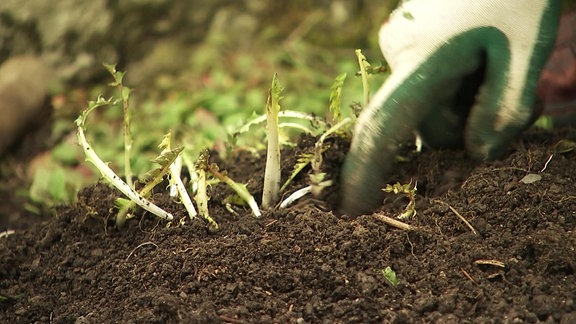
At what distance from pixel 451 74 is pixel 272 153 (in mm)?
461

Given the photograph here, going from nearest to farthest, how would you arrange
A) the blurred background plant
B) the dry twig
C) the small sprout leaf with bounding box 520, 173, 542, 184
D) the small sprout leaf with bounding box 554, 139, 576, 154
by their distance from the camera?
the dry twig < the small sprout leaf with bounding box 520, 173, 542, 184 < the small sprout leaf with bounding box 554, 139, 576, 154 < the blurred background plant

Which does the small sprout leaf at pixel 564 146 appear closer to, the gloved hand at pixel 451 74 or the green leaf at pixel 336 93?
the gloved hand at pixel 451 74

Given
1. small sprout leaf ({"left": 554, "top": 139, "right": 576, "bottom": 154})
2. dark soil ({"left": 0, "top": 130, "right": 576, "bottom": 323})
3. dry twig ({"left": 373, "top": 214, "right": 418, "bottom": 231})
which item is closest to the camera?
dark soil ({"left": 0, "top": 130, "right": 576, "bottom": 323})

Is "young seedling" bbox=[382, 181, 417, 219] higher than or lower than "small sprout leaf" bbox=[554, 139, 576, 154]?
higher

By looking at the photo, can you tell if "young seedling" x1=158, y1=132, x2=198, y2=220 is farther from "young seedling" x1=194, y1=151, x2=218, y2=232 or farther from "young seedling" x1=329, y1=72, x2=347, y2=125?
"young seedling" x1=329, y1=72, x2=347, y2=125

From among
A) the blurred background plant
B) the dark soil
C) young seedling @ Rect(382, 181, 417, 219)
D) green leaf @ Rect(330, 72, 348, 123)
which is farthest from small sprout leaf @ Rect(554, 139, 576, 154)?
the blurred background plant

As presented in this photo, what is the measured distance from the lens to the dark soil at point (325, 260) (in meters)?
1.48

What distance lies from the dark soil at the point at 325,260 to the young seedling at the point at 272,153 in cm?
7

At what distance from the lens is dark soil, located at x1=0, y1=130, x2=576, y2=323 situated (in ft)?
4.84

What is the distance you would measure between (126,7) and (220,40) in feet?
1.81

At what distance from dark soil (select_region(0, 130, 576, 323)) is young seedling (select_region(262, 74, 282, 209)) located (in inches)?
2.6

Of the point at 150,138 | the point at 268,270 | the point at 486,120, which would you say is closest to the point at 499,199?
the point at 486,120

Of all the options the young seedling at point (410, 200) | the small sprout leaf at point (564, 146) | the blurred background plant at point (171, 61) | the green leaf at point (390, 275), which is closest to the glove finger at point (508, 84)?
the small sprout leaf at point (564, 146)

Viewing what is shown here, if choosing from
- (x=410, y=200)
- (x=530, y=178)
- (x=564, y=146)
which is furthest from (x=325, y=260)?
(x=564, y=146)
